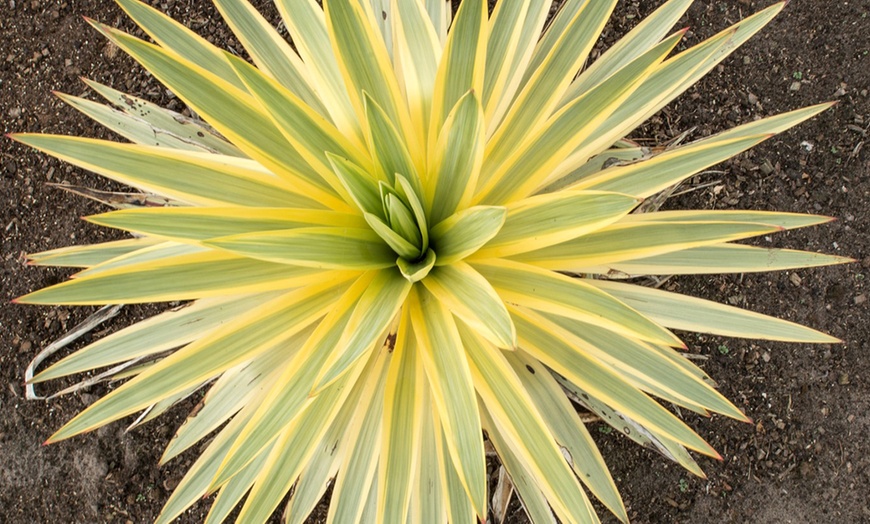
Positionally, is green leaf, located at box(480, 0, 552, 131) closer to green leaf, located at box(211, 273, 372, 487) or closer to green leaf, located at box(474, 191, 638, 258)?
green leaf, located at box(474, 191, 638, 258)

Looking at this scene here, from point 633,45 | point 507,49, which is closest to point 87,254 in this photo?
point 507,49

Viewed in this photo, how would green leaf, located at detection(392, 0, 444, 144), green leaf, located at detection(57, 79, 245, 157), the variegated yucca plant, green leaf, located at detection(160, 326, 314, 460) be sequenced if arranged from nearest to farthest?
the variegated yucca plant
green leaf, located at detection(392, 0, 444, 144)
green leaf, located at detection(160, 326, 314, 460)
green leaf, located at detection(57, 79, 245, 157)

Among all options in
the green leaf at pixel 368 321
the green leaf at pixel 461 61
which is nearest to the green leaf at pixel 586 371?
the green leaf at pixel 368 321

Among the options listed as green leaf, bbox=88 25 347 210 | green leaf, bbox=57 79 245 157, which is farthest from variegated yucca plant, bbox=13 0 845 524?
green leaf, bbox=57 79 245 157

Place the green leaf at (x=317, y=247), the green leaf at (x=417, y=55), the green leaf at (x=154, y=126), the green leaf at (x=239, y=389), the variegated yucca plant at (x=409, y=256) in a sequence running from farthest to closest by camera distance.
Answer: the green leaf at (x=154, y=126) → the green leaf at (x=239, y=389) → the green leaf at (x=417, y=55) → the variegated yucca plant at (x=409, y=256) → the green leaf at (x=317, y=247)

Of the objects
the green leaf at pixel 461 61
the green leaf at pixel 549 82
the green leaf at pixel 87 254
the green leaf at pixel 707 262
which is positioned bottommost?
the green leaf at pixel 707 262

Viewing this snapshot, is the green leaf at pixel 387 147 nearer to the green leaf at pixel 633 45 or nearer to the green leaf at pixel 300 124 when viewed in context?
the green leaf at pixel 300 124

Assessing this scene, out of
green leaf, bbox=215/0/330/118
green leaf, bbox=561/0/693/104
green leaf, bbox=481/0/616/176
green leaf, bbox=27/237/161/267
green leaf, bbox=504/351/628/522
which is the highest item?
green leaf, bbox=215/0/330/118
